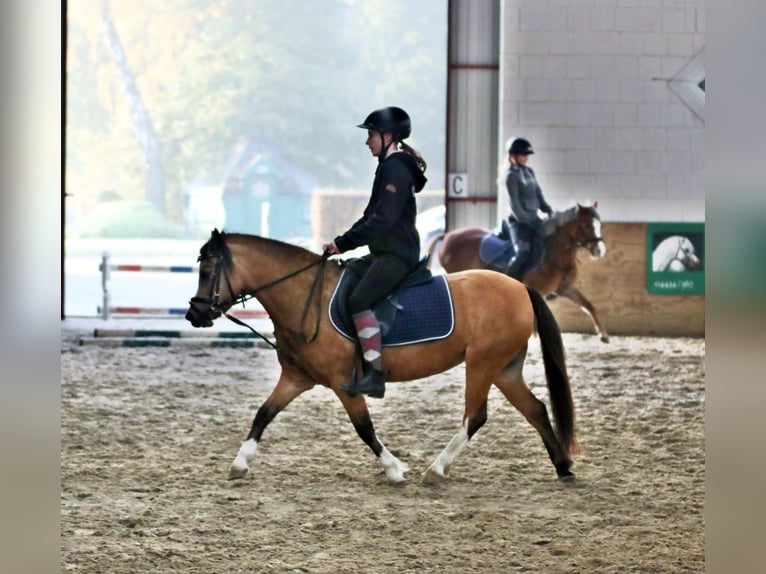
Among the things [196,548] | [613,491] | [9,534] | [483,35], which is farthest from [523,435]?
[9,534]

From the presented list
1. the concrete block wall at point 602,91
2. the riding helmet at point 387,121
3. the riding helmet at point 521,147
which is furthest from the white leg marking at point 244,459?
the concrete block wall at point 602,91

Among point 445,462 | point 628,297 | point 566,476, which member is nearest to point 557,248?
point 628,297

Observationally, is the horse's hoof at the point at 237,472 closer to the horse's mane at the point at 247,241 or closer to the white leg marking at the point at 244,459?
the white leg marking at the point at 244,459

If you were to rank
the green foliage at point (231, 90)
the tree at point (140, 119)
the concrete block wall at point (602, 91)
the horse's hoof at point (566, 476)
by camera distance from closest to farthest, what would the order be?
1. the horse's hoof at point (566, 476)
2. the concrete block wall at point (602, 91)
3. the green foliage at point (231, 90)
4. the tree at point (140, 119)

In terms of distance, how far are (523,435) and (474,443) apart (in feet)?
0.84

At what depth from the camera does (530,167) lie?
23.6ft

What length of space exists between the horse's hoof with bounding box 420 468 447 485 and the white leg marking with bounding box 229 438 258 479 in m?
0.58

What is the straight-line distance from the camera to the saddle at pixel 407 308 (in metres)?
3.66

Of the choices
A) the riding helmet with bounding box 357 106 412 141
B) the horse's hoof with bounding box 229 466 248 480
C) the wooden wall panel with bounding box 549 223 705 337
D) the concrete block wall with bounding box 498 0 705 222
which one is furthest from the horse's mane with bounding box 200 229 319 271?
the wooden wall panel with bounding box 549 223 705 337

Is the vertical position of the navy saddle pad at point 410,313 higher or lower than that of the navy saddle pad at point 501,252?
lower

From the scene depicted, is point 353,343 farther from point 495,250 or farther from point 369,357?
point 495,250

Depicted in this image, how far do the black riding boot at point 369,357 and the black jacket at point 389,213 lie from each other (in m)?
0.22

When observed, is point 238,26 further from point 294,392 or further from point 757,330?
point 757,330

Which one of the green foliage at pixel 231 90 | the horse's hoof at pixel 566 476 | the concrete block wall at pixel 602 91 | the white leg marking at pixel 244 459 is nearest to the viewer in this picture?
the white leg marking at pixel 244 459
